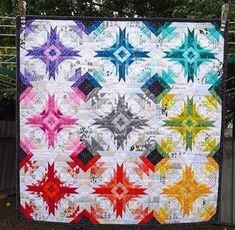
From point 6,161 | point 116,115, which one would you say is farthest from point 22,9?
point 6,161

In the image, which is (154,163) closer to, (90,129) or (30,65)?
(90,129)

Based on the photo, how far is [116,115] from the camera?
4.43 m

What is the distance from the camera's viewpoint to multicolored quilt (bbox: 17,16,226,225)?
14.4 feet

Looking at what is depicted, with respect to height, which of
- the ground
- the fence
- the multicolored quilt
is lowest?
the ground

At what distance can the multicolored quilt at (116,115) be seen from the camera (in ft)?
14.4

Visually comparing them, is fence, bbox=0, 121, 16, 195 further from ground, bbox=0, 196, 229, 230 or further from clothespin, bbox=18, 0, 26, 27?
clothespin, bbox=18, 0, 26, 27

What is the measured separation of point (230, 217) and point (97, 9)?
497cm

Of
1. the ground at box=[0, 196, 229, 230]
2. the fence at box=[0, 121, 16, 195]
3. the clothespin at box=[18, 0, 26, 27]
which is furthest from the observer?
the fence at box=[0, 121, 16, 195]

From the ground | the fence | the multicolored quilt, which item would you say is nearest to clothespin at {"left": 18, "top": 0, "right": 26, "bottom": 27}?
the multicolored quilt

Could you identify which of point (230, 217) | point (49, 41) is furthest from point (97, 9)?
point (49, 41)

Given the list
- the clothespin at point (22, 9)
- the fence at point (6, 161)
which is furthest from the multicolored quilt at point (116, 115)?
the fence at point (6, 161)

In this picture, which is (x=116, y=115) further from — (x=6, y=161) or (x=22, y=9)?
(x=6, y=161)

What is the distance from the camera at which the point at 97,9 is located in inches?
415

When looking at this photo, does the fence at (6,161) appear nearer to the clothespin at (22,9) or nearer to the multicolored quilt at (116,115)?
the multicolored quilt at (116,115)
